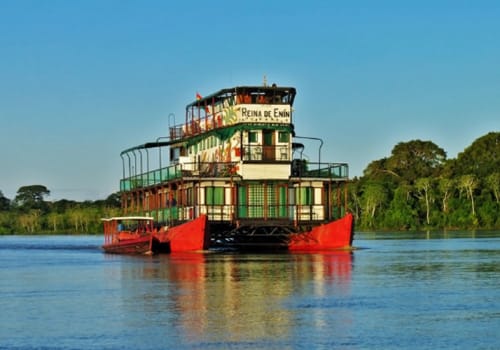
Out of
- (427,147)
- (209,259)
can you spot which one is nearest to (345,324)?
(209,259)

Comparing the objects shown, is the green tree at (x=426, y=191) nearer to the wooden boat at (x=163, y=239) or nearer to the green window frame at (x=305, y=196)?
the wooden boat at (x=163, y=239)

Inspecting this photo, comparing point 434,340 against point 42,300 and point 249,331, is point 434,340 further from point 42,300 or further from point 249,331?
point 42,300

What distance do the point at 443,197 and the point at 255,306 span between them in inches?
3771

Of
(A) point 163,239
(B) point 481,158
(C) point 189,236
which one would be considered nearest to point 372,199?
(B) point 481,158

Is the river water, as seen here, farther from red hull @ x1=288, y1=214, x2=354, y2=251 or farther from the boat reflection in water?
red hull @ x1=288, y1=214, x2=354, y2=251

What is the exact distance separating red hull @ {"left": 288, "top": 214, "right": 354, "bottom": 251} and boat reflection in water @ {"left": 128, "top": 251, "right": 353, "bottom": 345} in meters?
5.46

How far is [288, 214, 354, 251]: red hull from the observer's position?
56906 millimetres

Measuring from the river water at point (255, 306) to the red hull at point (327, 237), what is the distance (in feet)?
27.3

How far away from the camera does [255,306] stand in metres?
29.3

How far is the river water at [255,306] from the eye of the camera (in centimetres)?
2347

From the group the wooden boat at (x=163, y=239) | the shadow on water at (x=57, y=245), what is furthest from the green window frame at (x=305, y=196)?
the shadow on water at (x=57, y=245)

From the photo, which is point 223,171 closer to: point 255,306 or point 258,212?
point 258,212

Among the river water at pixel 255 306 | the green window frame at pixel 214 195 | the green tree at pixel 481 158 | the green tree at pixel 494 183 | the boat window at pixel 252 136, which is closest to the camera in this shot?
the river water at pixel 255 306

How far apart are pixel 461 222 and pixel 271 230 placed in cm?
6566
